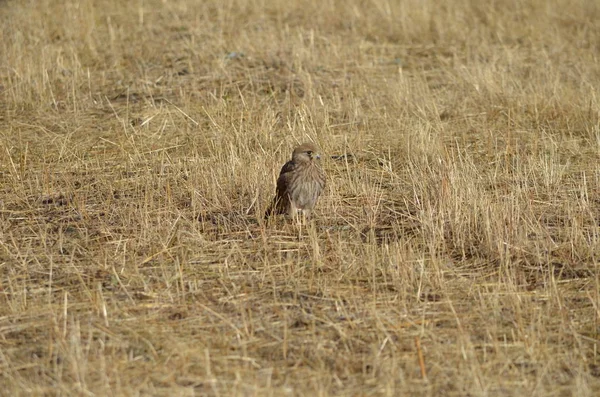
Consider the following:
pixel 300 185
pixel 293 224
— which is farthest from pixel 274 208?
pixel 293 224

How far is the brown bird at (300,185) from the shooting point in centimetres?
727

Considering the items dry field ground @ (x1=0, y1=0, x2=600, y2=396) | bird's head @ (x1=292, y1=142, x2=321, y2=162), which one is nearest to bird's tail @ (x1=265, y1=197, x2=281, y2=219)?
dry field ground @ (x1=0, y1=0, x2=600, y2=396)

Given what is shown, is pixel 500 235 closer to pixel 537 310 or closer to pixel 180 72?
pixel 537 310

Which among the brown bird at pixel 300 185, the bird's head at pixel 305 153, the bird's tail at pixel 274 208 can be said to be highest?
the bird's head at pixel 305 153

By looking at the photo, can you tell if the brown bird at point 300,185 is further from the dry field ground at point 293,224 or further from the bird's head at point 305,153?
the dry field ground at point 293,224

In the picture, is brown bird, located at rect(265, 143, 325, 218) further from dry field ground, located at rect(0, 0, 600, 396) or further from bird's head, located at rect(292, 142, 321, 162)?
dry field ground, located at rect(0, 0, 600, 396)

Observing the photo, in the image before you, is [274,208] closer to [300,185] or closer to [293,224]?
[300,185]

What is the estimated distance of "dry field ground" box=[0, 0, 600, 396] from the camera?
4992 millimetres

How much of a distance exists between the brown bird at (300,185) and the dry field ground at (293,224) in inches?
7.6

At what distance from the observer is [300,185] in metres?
7.29

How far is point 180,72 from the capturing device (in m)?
11.3

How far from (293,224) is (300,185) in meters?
0.38

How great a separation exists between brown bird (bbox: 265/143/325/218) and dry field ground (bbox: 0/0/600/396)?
0.19m

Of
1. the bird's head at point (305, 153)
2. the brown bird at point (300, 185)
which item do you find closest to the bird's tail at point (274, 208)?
the brown bird at point (300, 185)
